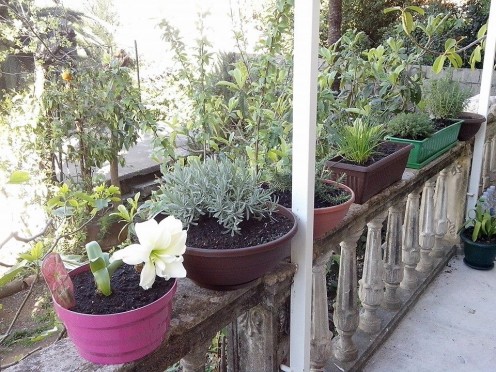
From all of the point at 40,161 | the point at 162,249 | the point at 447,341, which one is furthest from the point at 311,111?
the point at 40,161

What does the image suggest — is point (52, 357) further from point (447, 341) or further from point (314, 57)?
point (447, 341)

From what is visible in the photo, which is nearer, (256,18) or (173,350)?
(173,350)

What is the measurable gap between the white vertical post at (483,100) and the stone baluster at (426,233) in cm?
48

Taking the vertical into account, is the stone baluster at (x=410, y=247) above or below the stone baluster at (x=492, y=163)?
below

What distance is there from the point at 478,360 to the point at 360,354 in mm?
495

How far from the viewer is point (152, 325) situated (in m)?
0.82

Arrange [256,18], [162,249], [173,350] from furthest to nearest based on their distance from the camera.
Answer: [256,18]
[173,350]
[162,249]

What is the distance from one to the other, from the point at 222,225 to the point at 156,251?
0.99 ft

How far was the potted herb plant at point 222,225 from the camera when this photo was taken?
102 centimetres

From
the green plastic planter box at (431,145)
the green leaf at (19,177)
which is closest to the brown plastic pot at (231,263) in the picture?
the green leaf at (19,177)

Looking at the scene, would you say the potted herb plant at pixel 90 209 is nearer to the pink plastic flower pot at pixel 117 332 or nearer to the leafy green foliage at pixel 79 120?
the leafy green foliage at pixel 79 120

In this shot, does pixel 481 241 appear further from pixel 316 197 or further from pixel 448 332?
pixel 316 197

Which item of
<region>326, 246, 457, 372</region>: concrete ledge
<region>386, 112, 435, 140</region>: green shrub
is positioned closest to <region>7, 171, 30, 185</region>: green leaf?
<region>326, 246, 457, 372</region>: concrete ledge

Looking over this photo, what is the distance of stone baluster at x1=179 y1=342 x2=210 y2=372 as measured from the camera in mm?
1034
